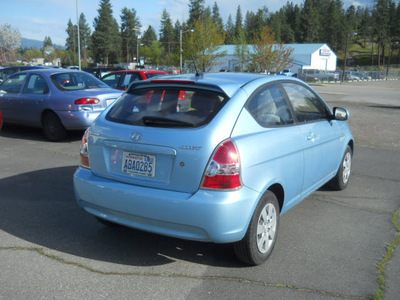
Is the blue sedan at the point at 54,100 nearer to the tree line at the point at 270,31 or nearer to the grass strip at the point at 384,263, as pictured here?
the grass strip at the point at 384,263

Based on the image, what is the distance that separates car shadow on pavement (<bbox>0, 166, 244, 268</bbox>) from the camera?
3.73 meters

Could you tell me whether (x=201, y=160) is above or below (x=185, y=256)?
above

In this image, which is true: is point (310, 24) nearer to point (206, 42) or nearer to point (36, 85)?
point (206, 42)

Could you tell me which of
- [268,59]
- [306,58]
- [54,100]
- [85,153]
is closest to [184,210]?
[85,153]

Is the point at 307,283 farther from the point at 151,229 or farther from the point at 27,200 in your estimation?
the point at 27,200

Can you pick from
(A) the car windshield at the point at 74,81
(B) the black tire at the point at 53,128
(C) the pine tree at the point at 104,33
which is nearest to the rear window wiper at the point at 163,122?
(B) the black tire at the point at 53,128

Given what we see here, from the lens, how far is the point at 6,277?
3.31 meters

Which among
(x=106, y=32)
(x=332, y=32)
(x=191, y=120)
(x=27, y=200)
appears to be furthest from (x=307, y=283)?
(x=332, y=32)

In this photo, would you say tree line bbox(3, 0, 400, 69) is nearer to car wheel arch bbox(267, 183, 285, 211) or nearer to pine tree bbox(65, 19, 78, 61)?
pine tree bbox(65, 19, 78, 61)

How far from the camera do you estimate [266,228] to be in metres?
3.62

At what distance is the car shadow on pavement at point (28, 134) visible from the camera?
9.69m

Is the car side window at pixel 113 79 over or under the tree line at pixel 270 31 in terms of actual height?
under

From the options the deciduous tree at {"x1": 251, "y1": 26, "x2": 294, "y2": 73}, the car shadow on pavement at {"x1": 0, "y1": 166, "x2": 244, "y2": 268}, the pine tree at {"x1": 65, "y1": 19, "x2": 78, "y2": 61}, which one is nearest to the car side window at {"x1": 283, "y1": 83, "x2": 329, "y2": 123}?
the car shadow on pavement at {"x1": 0, "y1": 166, "x2": 244, "y2": 268}

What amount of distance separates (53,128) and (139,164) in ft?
20.9
